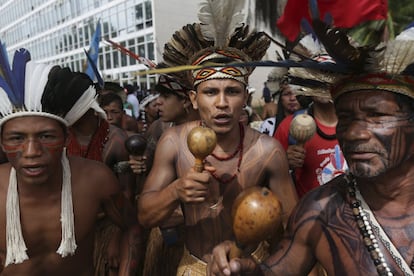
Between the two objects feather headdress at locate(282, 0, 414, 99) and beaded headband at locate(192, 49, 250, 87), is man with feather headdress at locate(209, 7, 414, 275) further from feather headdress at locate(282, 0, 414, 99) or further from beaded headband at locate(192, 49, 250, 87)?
beaded headband at locate(192, 49, 250, 87)

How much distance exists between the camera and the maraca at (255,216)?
152 cm

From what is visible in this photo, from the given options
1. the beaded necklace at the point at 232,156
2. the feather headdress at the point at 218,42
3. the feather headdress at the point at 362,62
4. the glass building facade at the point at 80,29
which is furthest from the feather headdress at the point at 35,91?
the glass building facade at the point at 80,29

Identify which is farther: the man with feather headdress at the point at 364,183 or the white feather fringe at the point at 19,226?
the white feather fringe at the point at 19,226

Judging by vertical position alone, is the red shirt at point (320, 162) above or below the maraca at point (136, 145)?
below

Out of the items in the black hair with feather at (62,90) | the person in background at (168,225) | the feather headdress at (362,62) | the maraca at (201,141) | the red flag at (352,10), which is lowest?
the person in background at (168,225)

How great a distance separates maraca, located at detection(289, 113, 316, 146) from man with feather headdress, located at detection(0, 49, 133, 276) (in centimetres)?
133

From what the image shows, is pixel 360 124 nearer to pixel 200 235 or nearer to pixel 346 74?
pixel 346 74

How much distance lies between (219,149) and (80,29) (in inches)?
1461

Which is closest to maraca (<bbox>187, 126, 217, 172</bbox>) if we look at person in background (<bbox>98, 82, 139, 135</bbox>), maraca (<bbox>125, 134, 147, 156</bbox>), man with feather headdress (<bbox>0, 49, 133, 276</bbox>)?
man with feather headdress (<bbox>0, 49, 133, 276</bbox>)

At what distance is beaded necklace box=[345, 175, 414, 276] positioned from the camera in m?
1.62

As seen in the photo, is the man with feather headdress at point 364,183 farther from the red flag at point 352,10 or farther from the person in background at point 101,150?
the person in background at point 101,150

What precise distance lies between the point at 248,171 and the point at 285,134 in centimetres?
119

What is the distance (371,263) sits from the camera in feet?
5.46

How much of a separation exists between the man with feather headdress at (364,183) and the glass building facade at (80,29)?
17.1 meters
